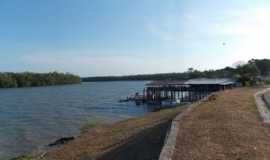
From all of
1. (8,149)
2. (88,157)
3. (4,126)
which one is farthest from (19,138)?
(88,157)

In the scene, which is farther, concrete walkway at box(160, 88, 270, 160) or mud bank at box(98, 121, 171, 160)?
mud bank at box(98, 121, 171, 160)

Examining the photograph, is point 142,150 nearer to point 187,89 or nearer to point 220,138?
point 220,138

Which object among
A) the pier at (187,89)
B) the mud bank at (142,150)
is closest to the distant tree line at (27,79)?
the pier at (187,89)

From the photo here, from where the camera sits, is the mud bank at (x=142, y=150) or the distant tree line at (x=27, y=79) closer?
the mud bank at (x=142, y=150)

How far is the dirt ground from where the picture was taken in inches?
307

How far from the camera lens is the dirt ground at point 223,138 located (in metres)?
7.79

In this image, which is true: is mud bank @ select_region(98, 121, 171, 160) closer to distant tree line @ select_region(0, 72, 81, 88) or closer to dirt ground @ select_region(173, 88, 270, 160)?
dirt ground @ select_region(173, 88, 270, 160)

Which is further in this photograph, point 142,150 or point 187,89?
point 187,89

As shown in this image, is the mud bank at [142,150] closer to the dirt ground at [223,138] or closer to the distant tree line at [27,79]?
the dirt ground at [223,138]

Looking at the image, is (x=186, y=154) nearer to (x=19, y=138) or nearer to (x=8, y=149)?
(x=8, y=149)

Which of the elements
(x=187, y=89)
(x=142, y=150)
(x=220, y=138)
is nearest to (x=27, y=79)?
(x=187, y=89)

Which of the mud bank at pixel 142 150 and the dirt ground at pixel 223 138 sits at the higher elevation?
the dirt ground at pixel 223 138

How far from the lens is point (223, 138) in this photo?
935 centimetres

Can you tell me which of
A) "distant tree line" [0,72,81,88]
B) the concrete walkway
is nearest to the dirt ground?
the concrete walkway
